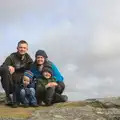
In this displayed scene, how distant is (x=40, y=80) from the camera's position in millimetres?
12430

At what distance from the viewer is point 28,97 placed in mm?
12180

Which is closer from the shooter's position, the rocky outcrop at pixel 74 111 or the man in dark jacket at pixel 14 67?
the rocky outcrop at pixel 74 111

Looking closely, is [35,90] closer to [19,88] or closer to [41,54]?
[19,88]

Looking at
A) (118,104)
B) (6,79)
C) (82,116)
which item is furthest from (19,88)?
(118,104)

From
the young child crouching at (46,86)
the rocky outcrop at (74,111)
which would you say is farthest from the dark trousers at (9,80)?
the young child crouching at (46,86)

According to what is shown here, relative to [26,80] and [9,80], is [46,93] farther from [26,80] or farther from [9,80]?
[9,80]

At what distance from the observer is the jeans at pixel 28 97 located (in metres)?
12.0

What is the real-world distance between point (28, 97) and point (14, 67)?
4.07 ft

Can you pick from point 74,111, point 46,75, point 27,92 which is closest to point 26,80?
point 27,92

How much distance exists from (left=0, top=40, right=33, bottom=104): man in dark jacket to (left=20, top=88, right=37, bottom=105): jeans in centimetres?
50

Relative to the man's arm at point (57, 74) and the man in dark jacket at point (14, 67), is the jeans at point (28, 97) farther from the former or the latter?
the man's arm at point (57, 74)

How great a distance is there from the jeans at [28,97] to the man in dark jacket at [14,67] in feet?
1.63

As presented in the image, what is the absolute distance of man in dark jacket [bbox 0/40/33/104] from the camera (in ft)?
39.4

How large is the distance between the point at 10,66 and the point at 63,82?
2.12 meters
